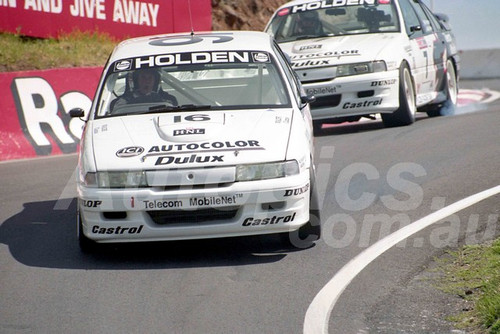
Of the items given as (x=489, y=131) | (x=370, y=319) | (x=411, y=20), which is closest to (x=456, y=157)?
(x=489, y=131)

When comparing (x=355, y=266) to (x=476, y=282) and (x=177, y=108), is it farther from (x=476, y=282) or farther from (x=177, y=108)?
(x=177, y=108)

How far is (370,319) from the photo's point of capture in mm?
5270

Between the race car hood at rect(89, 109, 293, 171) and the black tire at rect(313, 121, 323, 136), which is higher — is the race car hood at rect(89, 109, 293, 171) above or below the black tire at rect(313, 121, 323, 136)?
above

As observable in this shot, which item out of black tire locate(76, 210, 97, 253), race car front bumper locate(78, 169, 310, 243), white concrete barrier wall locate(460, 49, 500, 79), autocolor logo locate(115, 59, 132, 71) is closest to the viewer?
race car front bumper locate(78, 169, 310, 243)

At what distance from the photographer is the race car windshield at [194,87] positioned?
25.0 ft

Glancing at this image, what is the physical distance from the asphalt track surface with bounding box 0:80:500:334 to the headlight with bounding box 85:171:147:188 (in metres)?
0.57

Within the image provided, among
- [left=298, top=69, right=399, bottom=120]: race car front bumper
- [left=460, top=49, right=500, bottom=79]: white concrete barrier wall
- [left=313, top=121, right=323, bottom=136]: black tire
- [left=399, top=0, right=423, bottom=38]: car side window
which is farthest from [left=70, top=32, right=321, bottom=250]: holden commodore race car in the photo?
[left=460, top=49, right=500, bottom=79]: white concrete barrier wall

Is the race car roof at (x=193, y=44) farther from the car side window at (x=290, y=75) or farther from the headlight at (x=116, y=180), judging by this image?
the headlight at (x=116, y=180)

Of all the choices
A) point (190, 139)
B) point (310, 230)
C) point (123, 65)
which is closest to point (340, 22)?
point (123, 65)

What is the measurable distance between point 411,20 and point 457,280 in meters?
8.63

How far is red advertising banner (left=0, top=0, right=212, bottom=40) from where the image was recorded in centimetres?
1532

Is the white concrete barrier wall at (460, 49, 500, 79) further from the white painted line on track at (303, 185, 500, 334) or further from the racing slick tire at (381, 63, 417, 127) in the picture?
the white painted line on track at (303, 185, 500, 334)

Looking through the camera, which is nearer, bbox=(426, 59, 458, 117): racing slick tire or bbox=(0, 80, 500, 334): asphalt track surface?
bbox=(0, 80, 500, 334): asphalt track surface

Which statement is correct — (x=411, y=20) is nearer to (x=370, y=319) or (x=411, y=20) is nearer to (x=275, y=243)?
(x=275, y=243)
